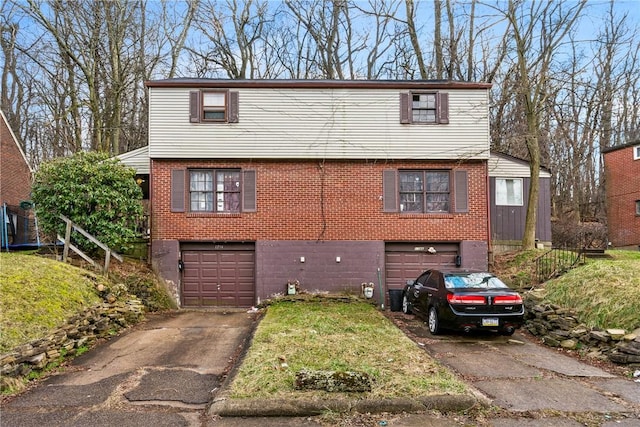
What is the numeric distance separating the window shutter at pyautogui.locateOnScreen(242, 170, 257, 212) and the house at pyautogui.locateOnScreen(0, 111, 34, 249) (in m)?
10.6

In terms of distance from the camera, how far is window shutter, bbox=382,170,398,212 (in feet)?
48.8

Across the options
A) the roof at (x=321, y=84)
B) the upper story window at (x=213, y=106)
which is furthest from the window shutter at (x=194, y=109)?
the roof at (x=321, y=84)

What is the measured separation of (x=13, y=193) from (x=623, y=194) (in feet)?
107

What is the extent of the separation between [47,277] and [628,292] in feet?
40.9

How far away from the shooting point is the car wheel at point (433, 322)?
9.95 meters

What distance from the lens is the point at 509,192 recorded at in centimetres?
1741

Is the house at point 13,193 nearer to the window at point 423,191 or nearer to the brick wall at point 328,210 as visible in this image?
the brick wall at point 328,210

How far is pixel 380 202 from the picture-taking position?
14.9 metres

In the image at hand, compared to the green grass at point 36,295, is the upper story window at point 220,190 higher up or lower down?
higher up

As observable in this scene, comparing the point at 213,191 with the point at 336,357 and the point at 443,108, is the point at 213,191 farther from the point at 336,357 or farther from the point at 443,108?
the point at 336,357

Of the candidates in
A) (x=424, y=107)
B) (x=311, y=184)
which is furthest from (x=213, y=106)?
(x=424, y=107)

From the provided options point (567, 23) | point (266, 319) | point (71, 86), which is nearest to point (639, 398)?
point (266, 319)

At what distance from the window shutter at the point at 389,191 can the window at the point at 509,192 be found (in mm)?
4958

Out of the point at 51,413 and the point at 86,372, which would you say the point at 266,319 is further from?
the point at 51,413
